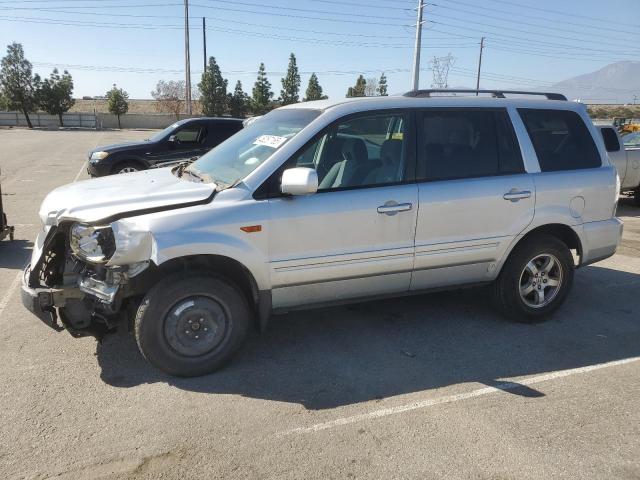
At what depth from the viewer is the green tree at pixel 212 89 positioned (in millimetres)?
61531

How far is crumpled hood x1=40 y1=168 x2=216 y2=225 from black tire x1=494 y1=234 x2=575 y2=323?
2728 mm

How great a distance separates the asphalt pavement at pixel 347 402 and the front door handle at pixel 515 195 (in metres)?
1.19

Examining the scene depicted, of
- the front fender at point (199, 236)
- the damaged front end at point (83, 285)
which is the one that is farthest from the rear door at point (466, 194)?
the damaged front end at point (83, 285)

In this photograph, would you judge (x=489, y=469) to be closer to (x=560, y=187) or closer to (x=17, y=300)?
(x=560, y=187)

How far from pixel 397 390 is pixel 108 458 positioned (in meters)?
1.86

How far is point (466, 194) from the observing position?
431 centimetres

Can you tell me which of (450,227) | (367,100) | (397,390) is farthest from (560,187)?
(397,390)

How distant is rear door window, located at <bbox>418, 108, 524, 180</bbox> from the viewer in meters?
4.31

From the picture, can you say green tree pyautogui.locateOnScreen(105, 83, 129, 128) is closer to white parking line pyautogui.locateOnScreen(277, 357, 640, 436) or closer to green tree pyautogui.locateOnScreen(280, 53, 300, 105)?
green tree pyautogui.locateOnScreen(280, 53, 300, 105)

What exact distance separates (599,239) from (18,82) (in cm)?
6722

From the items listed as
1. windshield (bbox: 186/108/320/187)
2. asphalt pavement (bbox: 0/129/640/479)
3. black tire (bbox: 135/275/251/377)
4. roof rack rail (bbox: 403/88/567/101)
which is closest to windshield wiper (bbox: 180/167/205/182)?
windshield (bbox: 186/108/320/187)

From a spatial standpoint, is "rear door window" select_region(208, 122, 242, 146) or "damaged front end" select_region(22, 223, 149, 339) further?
"rear door window" select_region(208, 122, 242, 146)

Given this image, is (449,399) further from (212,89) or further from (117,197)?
(212,89)

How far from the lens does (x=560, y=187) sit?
470cm
